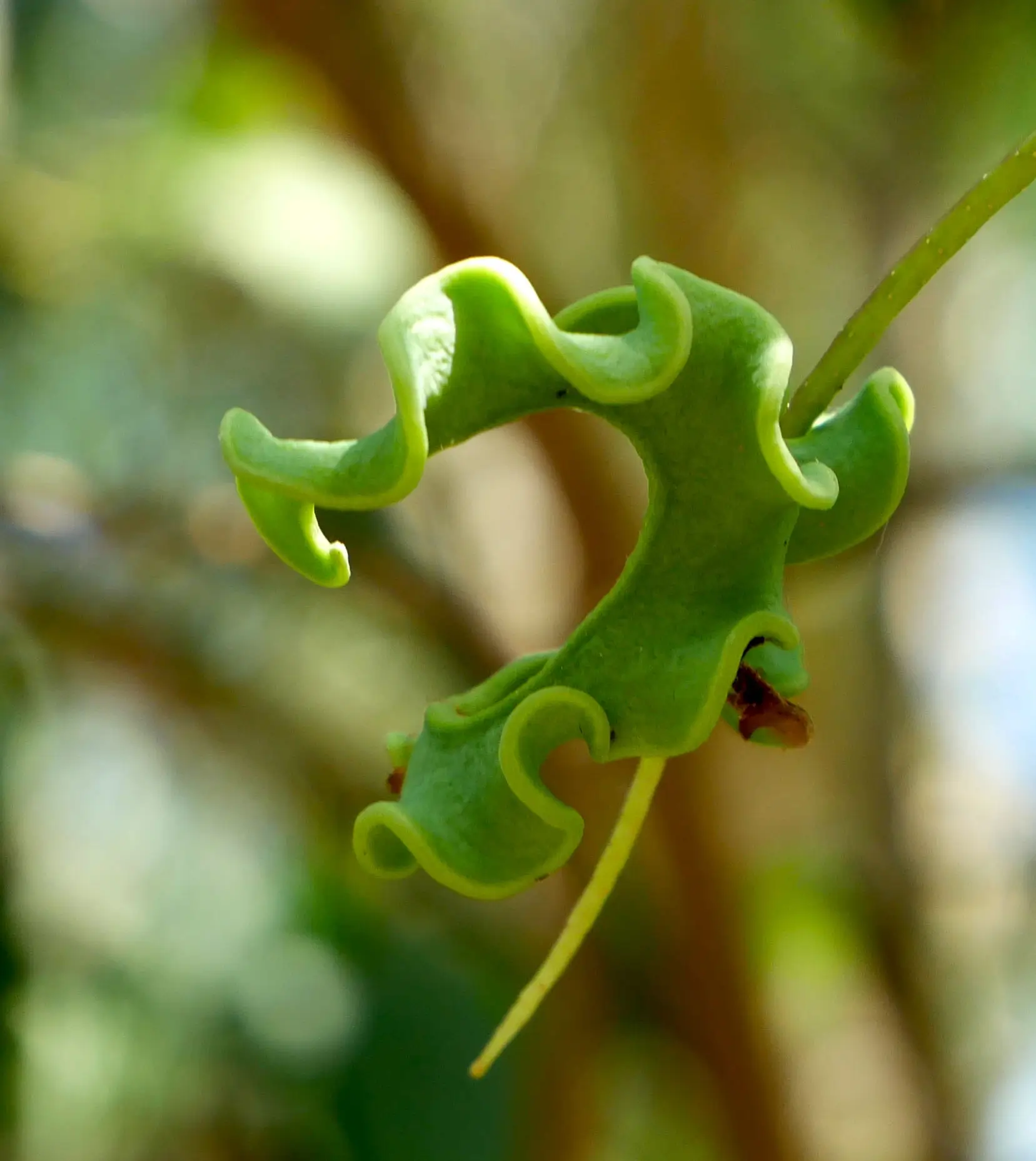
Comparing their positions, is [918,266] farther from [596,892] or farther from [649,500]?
[596,892]

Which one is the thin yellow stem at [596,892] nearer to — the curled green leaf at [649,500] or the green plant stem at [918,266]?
the curled green leaf at [649,500]

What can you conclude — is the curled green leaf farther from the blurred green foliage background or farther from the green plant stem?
the blurred green foliage background

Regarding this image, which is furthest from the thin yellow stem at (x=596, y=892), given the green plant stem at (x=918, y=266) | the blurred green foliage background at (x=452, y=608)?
the blurred green foliage background at (x=452, y=608)

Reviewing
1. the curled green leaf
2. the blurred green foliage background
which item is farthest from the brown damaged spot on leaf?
the blurred green foliage background

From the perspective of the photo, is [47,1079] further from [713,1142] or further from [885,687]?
[885,687]

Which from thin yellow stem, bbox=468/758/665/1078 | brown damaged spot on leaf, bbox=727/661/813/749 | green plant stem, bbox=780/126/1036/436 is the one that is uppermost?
green plant stem, bbox=780/126/1036/436
